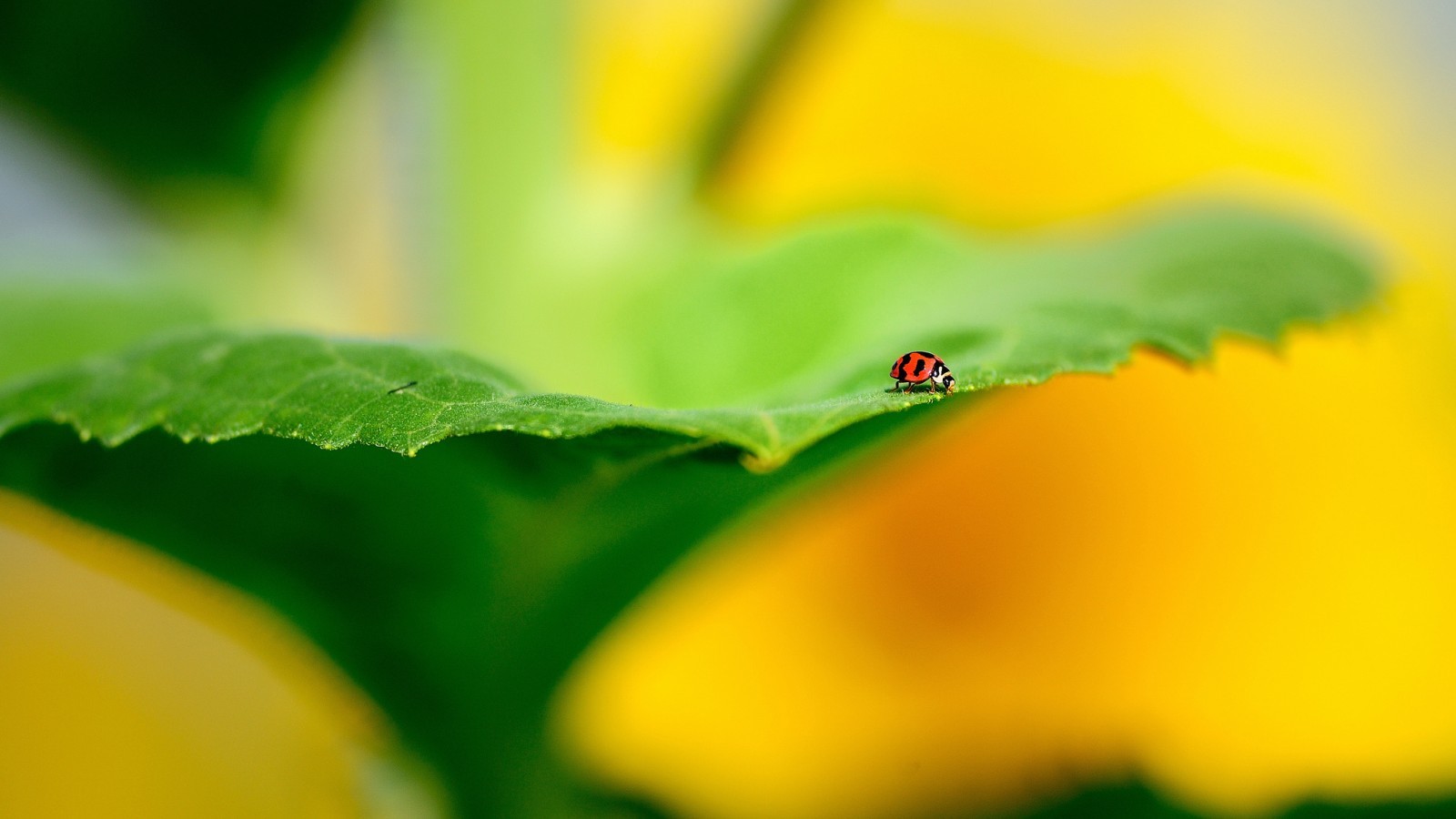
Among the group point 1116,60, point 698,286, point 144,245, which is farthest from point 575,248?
point 1116,60

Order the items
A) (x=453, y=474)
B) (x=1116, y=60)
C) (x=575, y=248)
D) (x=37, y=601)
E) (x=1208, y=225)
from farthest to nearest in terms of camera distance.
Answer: (x=1116, y=60), (x=37, y=601), (x=575, y=248), (x=1208, y=225), (x=453, y=474)

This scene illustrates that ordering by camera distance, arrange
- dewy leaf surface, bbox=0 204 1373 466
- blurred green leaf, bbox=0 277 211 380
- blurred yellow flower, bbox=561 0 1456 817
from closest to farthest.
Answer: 1. dewy leaf surface, bbox=0 204 1373 466
2. blurred green leaf, bbox=0 277 211 380
3. blurred yellow flower, bbox=561 0 1456 817

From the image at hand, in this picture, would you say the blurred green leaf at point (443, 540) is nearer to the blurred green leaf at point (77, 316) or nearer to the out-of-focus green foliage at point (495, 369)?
the out-of-focus green foliage at point (495, 369)

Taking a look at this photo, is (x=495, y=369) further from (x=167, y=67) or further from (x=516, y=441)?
(x=167, y=67)

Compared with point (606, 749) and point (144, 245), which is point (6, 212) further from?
point (606, 749)

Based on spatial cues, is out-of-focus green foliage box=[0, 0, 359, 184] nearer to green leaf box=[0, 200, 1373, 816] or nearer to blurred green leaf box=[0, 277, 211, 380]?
blurred green leaf box=[0, 277, 211, 380]

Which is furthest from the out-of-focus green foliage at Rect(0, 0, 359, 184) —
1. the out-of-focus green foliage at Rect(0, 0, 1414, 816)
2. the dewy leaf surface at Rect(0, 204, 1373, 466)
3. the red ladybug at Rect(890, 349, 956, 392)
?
the red ladybug at Rect(890, 349, 956, 392)
